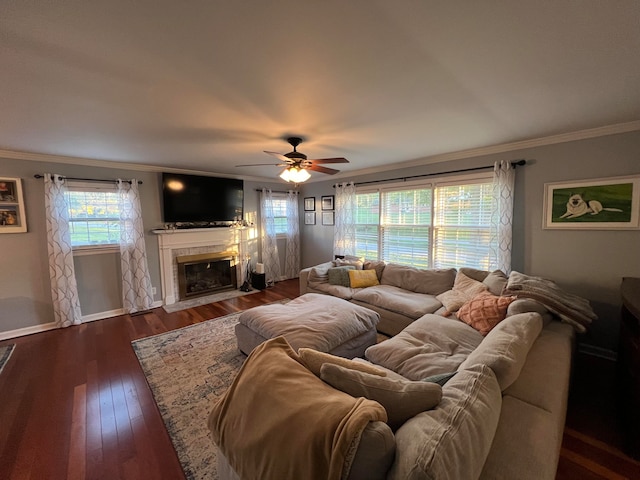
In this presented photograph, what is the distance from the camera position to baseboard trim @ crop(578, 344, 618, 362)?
2.71 metres

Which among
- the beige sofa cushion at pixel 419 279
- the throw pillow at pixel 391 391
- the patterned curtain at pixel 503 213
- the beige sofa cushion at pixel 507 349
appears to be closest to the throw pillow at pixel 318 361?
the throw pillow at pixel 391 391

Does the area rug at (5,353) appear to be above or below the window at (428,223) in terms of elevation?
below

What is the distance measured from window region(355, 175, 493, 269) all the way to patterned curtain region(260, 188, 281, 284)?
1894 millimetres

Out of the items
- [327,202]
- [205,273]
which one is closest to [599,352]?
[327,202]

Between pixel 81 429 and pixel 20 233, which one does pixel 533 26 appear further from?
pixel 20 233

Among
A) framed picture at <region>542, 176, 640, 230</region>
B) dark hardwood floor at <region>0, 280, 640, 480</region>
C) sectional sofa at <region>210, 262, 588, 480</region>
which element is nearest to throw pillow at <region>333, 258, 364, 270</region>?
sectional sofa at <region>210, 262, 588, 480</region>

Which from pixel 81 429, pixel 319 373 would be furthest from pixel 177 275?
pixel 319 373

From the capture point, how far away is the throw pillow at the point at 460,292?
279 cm

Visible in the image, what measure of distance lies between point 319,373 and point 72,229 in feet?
14.4

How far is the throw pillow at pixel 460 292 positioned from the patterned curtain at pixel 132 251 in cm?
440

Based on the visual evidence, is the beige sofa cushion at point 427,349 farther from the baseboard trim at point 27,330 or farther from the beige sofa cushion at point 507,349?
the baseboard trim at point 27,330

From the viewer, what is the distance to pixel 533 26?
1.22m

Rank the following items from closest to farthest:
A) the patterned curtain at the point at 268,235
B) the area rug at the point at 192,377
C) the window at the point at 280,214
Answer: the area rug at the point at 192,377
the patterned curtain at the point at 268,235
the window at the point at 280,214

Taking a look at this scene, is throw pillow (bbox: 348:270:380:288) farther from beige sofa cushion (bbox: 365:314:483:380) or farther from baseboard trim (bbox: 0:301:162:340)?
baseboard trim (bbox: 0:301:162:340)
